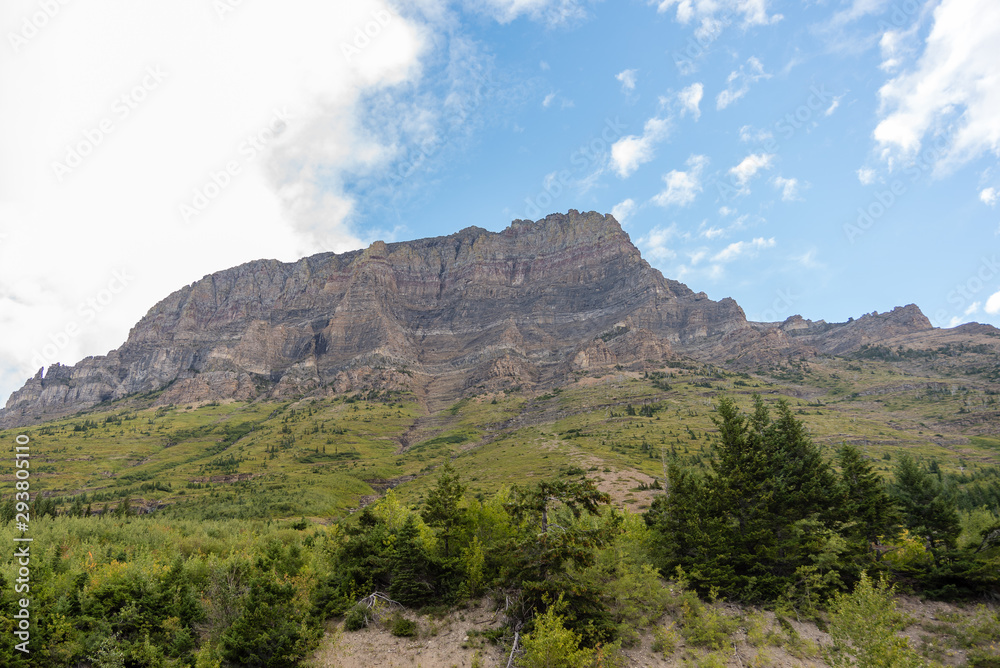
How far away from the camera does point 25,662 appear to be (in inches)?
709

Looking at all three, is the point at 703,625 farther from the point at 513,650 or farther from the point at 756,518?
the point at 513,650

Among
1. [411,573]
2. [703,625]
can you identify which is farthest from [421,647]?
[703,625]

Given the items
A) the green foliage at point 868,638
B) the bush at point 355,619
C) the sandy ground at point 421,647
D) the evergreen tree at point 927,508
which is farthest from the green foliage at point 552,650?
the evergreen tree at point 927,508

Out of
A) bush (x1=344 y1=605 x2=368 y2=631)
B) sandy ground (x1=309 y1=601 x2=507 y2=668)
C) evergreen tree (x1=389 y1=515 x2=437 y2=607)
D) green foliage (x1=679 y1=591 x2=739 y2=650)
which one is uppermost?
evergreen tree (x1=389 y1=515 x2=437 y2=607)

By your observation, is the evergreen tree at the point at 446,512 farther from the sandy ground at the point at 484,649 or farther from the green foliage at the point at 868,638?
the green foliage at the point at 868,638

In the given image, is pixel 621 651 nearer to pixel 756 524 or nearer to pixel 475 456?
pixel 756 524

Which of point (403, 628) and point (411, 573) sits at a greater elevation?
point (411, 573)

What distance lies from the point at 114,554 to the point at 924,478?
6062cm

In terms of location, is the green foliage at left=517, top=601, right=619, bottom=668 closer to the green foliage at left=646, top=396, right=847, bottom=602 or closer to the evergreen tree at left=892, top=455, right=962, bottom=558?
the green foliage at left=646, top=396, right=847, bottom=602

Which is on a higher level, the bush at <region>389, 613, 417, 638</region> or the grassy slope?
the grassy slope

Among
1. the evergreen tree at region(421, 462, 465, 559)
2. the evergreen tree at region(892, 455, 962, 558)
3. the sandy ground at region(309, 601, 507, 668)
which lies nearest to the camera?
the sandy ground at region(309, 601, 507, 668)

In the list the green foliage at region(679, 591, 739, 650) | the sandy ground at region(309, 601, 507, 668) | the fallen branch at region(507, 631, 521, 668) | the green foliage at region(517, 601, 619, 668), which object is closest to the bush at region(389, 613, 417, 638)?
the sandy ground at region(309, 601, 507, 668)

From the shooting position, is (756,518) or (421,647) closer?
(421,647)

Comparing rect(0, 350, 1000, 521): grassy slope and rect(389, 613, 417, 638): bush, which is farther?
rect(0, 350, 1000, 521): grassy slope
